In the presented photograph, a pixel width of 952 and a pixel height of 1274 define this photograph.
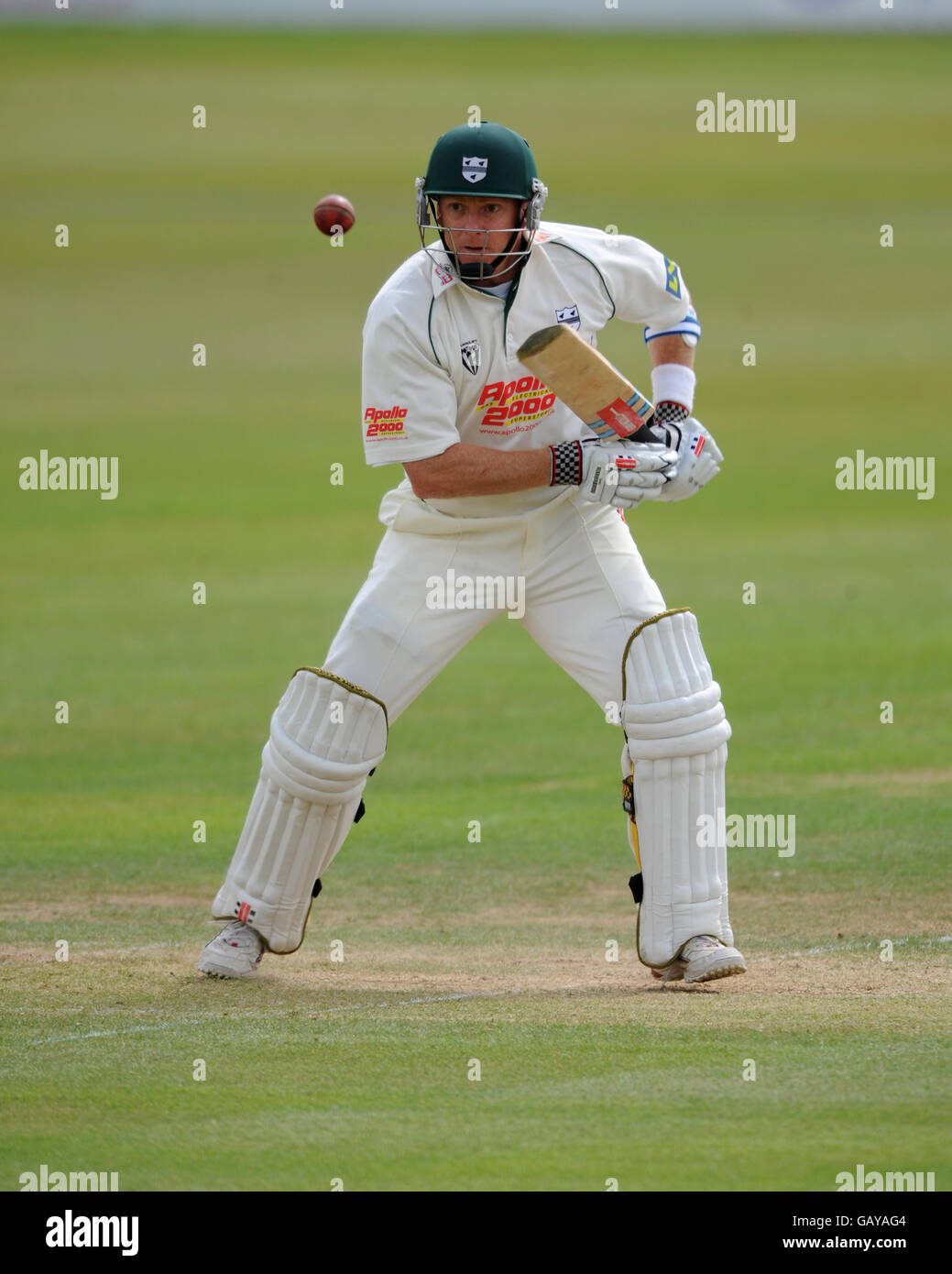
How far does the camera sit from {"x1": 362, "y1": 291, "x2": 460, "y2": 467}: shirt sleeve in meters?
5.70

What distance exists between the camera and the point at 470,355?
5.80 meters

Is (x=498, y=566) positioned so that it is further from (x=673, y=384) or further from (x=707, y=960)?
(x=707, y=960)

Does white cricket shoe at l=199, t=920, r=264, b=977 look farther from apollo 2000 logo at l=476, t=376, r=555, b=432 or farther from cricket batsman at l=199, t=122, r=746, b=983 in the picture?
apollo 2000 logo at l=476, t=376, r=555, b=432

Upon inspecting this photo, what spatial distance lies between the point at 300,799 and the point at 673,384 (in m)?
1.76

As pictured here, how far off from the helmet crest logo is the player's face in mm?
60

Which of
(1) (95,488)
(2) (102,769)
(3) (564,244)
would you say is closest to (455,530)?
(3) (564,244)

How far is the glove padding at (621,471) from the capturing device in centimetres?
566

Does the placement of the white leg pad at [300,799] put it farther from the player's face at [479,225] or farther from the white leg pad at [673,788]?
the player's face at [479,225]

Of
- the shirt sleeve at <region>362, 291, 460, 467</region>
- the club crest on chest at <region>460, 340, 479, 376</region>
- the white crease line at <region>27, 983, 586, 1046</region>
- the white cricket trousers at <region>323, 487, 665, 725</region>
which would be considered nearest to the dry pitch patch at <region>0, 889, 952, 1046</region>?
the white crease line at <region>27, 983, 586, 1046</region>

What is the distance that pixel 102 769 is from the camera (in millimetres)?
9570

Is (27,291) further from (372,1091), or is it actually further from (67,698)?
(372,1091)

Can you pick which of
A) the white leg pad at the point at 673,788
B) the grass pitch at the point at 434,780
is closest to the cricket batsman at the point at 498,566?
the white leg pad at the point at 673,788

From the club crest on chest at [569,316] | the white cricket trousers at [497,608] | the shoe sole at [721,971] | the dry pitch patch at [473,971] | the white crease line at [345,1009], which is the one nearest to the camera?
the white crease line at [345,1009]

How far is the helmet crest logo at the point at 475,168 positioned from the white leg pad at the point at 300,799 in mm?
1517
